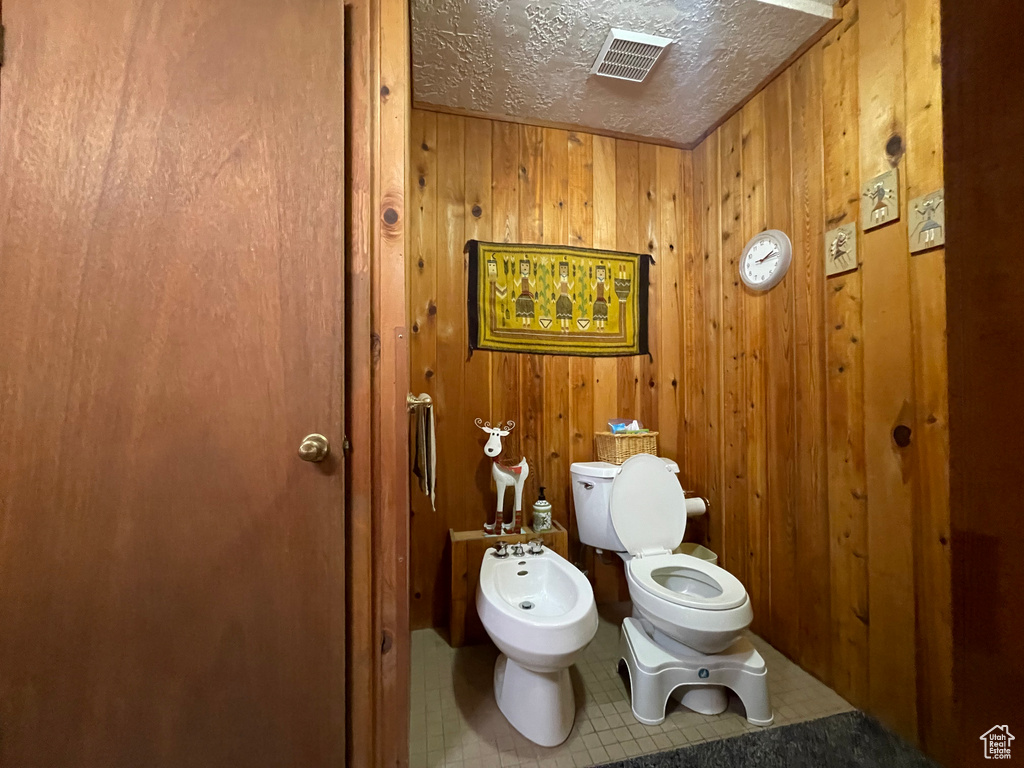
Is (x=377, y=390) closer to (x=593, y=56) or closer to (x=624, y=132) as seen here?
(x=593, y=56)

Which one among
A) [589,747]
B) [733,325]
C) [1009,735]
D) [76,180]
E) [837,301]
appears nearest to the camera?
[1009,735]

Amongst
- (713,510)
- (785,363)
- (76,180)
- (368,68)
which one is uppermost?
(368,68)

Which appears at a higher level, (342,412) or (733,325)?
(733,325)

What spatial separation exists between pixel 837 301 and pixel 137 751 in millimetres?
2293

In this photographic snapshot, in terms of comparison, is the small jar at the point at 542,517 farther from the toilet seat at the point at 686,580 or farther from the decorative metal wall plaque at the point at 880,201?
the decorative metal wall plaque at the point at 880,201

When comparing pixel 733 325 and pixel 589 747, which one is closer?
pixel 589 747

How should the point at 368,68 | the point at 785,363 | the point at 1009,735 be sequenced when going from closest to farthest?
1. the point at 1009,735
2. the point at 368,68
3. the point at 785,363

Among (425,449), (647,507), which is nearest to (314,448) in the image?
(425,449)

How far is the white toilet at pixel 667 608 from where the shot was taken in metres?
1.21

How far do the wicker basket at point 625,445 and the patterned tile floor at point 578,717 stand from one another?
80 centimetres

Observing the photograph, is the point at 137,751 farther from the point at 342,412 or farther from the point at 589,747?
→ the point at 589,747

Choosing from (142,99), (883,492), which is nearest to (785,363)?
(883,492)

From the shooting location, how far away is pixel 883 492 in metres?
1.23

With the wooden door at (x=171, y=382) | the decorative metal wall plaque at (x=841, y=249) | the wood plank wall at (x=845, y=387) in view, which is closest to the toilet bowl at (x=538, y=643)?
the wooden door at (x=171, y=382)
